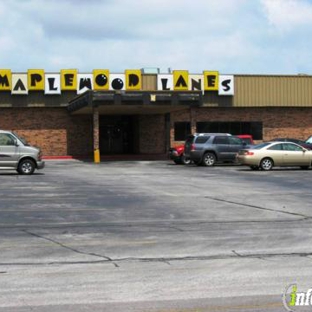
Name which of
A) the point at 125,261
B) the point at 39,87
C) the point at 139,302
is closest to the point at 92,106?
the point at 39,87

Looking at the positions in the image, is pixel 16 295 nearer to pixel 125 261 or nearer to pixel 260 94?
pixel 125 261

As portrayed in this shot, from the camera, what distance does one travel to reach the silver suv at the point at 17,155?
972 inches

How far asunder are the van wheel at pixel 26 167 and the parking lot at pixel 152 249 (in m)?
7.26

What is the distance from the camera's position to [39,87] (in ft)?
139

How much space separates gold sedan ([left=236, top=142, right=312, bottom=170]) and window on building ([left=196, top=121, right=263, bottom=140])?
1640cm

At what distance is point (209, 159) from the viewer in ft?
109

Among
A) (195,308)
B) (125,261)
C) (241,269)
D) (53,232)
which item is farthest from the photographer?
(53,232)

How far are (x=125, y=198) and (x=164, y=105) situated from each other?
2200 centimetres

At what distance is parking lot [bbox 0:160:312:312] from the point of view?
6348 mm

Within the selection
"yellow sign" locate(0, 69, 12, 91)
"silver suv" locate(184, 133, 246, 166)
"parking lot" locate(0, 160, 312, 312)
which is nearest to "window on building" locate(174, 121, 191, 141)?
"yellow sign" locate(0, 69, 12, 91)

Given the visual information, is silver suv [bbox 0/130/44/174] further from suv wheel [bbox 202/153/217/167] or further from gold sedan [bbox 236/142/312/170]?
suv wheel [bbox 202/153/217/167]

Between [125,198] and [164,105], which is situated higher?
[164,105]

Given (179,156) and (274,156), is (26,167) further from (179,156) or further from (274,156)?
(179,156)

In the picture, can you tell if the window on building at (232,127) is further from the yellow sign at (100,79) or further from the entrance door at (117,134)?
the yellow sign at (100,79)
